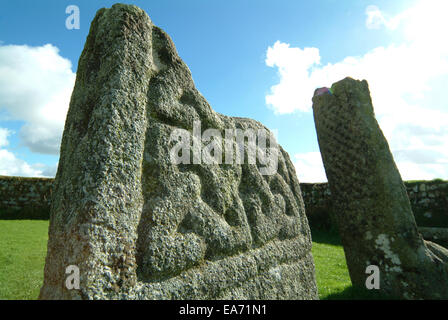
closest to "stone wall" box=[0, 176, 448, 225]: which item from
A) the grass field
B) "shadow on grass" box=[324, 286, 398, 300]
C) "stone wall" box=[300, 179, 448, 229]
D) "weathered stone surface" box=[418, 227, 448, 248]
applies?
"stone wall" box=[300, 179, 448, 229]

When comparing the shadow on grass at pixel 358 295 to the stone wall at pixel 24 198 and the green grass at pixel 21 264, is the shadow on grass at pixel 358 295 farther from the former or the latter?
the stone wall at pixel 24 198

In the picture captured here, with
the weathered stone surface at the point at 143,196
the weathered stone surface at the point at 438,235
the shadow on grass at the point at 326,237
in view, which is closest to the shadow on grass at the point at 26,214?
the shadow on grass at the point at 326,237

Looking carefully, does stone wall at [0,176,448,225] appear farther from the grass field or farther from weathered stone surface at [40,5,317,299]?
weathered stone surface at [40,5,317,299]

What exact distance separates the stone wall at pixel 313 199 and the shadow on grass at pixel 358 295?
6.79 m

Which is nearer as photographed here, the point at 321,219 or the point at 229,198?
the point at 229,198

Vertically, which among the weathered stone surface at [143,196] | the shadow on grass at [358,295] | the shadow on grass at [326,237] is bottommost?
the shadow on grass at [358,295]

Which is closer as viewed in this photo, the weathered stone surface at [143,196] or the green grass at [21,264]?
the weathered stone surface at [143,196]

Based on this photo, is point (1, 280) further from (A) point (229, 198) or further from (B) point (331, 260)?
(B) point (331, 260)

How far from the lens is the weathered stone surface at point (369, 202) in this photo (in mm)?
3461

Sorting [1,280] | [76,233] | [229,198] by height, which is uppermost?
[229,198]

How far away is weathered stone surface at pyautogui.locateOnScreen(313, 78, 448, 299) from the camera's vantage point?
346cm
